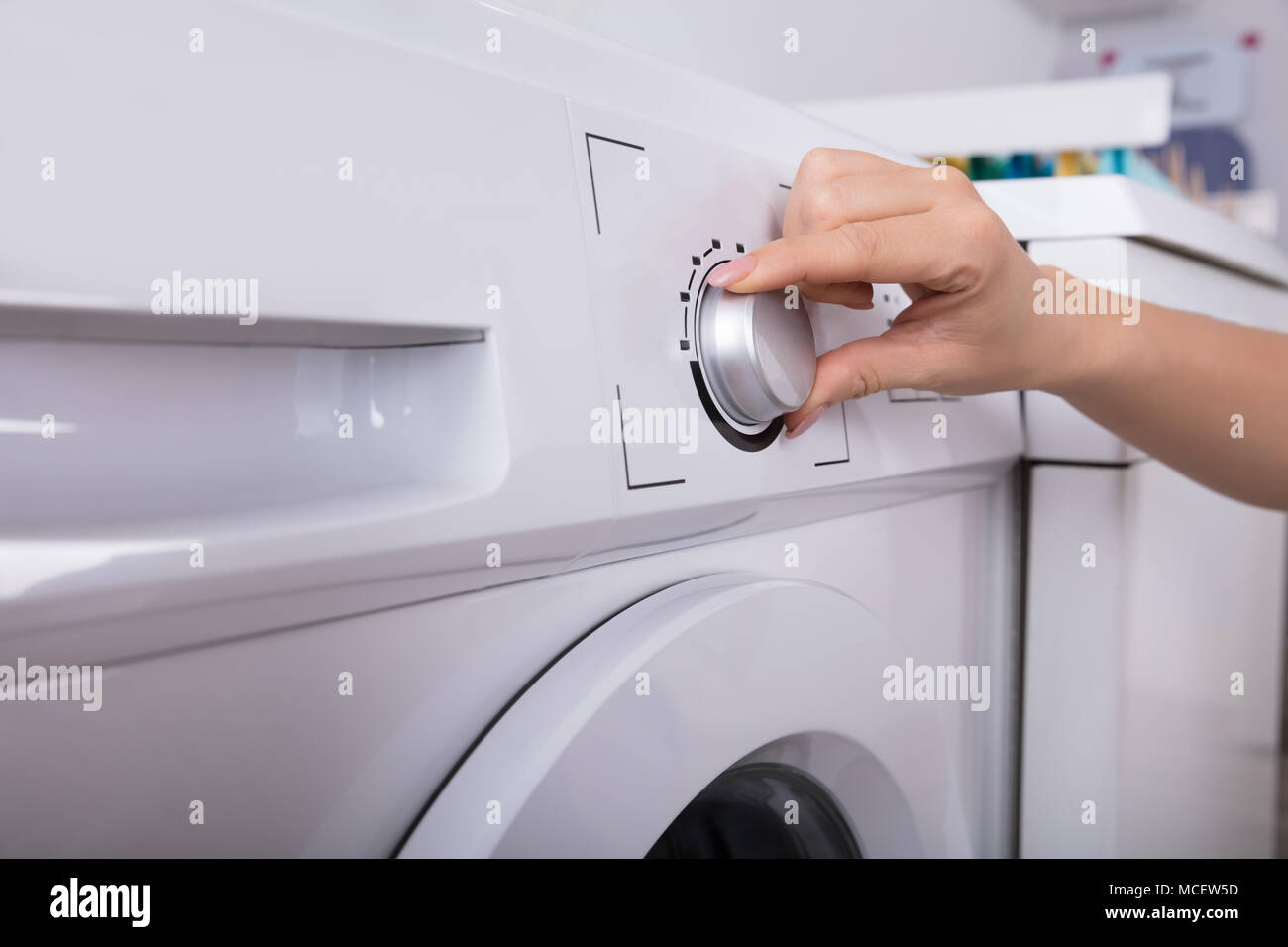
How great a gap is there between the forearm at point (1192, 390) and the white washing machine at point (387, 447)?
16cm

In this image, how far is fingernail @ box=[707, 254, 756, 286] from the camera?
1.09 ft

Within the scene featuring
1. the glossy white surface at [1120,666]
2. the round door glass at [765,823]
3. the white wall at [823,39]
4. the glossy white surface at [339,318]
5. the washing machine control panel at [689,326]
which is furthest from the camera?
the white wall at [823,39]

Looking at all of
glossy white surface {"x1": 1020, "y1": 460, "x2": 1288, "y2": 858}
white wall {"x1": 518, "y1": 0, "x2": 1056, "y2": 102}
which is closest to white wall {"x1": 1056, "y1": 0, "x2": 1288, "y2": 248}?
white wall {"x1": 518, "y1": 0, "x2": 1056, "y2": 102}

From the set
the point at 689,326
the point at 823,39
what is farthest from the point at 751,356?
the point at 823,39

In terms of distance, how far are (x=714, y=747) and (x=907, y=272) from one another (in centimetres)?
19

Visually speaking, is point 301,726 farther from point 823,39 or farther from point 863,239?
point 823,39

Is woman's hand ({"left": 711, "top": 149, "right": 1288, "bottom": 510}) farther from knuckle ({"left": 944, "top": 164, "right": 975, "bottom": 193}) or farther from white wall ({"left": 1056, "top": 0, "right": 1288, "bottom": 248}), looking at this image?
white wall ({"left": 1056, "top": 0, "right": 1288, "bottom": 248})

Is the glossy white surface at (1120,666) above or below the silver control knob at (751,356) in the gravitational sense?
below

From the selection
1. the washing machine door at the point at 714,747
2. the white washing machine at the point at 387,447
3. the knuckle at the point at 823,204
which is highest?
the knuckle at the point at 823,204

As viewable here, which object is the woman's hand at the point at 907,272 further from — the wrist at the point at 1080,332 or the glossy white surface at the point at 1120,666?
the glossy white surface at the point at 1120,666

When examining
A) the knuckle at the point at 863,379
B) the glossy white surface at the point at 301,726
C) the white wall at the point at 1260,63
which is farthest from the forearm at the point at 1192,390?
the white wall at the point at 1260,63

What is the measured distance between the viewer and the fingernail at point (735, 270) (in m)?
0.33

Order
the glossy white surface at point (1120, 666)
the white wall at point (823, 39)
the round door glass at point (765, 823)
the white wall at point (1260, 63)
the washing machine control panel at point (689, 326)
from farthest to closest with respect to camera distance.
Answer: the white wall at point (1260, 63), the white wall at point (823, 39), the glossy white surface at point (1120, 666), the round door glass at point (765, 823), the washing machine control panel at point (689, 326)

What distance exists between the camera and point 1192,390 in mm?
515
